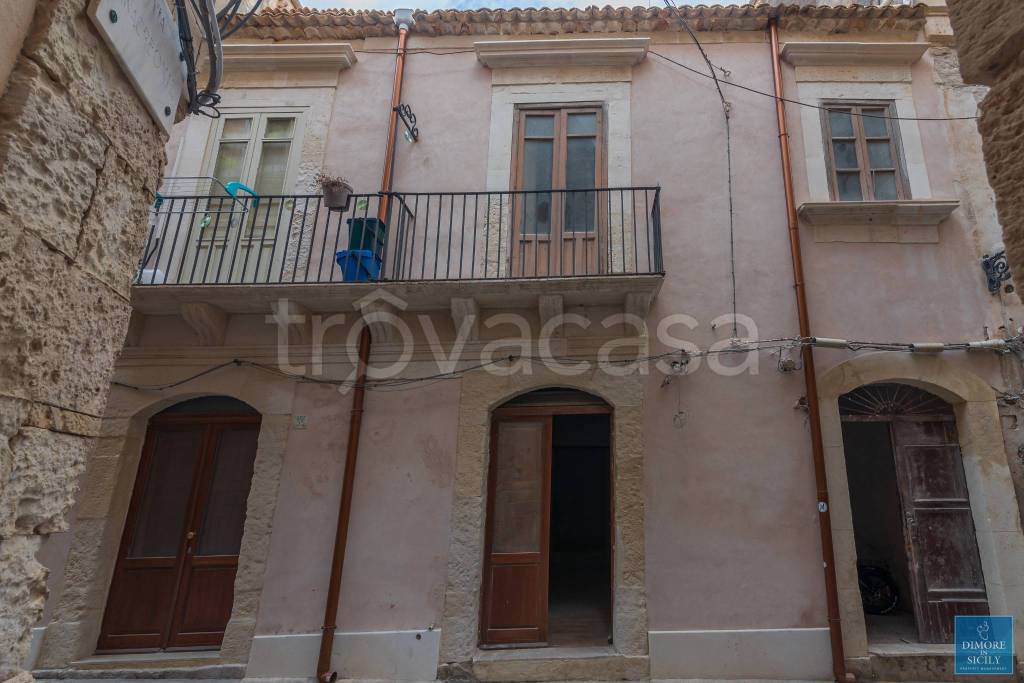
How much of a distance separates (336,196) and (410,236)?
825mm

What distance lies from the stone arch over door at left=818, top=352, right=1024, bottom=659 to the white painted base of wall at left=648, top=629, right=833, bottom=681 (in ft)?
1.04

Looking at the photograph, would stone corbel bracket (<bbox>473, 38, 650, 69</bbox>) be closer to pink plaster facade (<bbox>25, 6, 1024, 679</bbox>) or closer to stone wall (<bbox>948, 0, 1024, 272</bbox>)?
pink plaster facade (<bbox>25, 6, 1024, 679</bbox>)

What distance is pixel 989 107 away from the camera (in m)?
1.68

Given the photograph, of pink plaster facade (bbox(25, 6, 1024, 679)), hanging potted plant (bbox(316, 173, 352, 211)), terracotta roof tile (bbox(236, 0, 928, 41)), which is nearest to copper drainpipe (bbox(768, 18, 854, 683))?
pink plaster facade (bbox(25, 6, 1024, 679))

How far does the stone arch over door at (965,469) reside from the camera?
4824 millimetres

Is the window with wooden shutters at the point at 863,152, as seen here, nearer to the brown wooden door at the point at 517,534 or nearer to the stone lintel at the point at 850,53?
the stone lintel at the point at 850,53

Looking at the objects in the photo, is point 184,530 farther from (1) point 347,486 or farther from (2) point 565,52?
(2) point 565,52

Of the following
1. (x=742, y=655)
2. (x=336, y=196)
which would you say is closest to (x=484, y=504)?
(x=742, y=655)

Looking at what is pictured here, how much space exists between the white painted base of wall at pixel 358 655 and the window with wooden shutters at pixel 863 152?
5.96 m

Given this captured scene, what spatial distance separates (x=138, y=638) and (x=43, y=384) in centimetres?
471

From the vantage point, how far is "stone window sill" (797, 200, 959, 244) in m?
5.65

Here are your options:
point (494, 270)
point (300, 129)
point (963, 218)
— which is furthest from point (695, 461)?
point (300, 129)

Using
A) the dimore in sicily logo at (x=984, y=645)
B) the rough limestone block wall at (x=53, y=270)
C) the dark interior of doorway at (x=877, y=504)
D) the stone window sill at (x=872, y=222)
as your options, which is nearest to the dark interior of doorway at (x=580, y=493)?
the dark interior of doorway at (x=877, y=504)

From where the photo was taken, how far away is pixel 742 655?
4.74m
